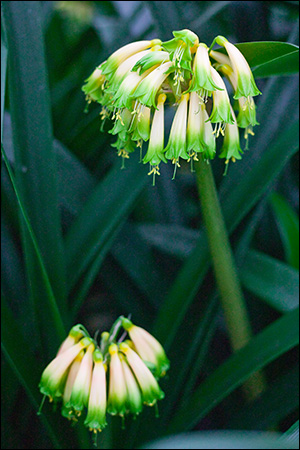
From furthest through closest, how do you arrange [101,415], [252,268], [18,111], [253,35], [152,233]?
[253,35] → [152,233] → [252,268] → [18,111] → [101,415]

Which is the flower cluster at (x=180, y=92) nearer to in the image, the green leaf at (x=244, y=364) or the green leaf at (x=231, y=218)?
the green leaf at (x=231, y=218)

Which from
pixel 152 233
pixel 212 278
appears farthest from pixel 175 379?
pixel 152 233

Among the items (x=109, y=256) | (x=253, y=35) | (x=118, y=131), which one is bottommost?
(x=109, y=256)

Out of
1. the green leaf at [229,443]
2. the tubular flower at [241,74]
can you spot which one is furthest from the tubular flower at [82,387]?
the tubular flower at [241,74]

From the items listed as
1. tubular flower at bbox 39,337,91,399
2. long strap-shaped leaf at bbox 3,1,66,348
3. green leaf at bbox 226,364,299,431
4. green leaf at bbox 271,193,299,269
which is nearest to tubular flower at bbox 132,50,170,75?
long strap-shaped leaf at bbox 3,1,66,348

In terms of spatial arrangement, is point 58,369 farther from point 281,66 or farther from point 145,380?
point 281,66

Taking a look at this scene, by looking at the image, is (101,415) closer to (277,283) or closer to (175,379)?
(175,379)
